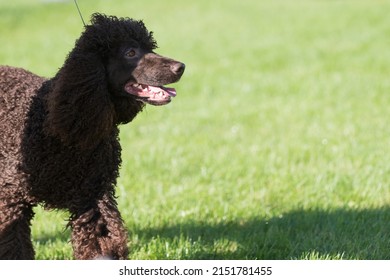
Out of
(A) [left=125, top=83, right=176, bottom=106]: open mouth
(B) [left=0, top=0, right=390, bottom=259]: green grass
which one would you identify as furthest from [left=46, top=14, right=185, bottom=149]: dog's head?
(B) [left=0, top=0, right=390, bottom=259]: green grass

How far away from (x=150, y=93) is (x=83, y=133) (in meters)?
0.52

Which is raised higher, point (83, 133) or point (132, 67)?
point (132, 67)

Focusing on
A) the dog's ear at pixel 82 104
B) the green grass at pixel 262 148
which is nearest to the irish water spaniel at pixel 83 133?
the dog's ear at pixel 82 104

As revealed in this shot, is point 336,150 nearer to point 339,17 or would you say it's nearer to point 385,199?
point 385,199

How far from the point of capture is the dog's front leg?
4.61m

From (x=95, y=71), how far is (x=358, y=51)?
14448mm

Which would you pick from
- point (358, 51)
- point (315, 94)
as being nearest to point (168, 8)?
point (358, 51)

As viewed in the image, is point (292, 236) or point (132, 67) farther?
point (292, 236)

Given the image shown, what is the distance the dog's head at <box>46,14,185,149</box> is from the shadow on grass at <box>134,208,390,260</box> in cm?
160

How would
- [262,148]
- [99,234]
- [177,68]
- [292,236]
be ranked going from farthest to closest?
[262,148] → [292,236] → [99,234] → [177,68]

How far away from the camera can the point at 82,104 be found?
4355 millimetres

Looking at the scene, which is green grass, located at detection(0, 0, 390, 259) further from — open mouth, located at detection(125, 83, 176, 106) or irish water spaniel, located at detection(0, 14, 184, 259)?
open mouth, located at detection(125, 83, 176, 106)

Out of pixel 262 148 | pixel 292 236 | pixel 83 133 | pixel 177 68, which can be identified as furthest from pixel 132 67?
pixel 262 148

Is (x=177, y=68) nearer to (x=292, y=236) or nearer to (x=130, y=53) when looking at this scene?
(x=130, y=53)
